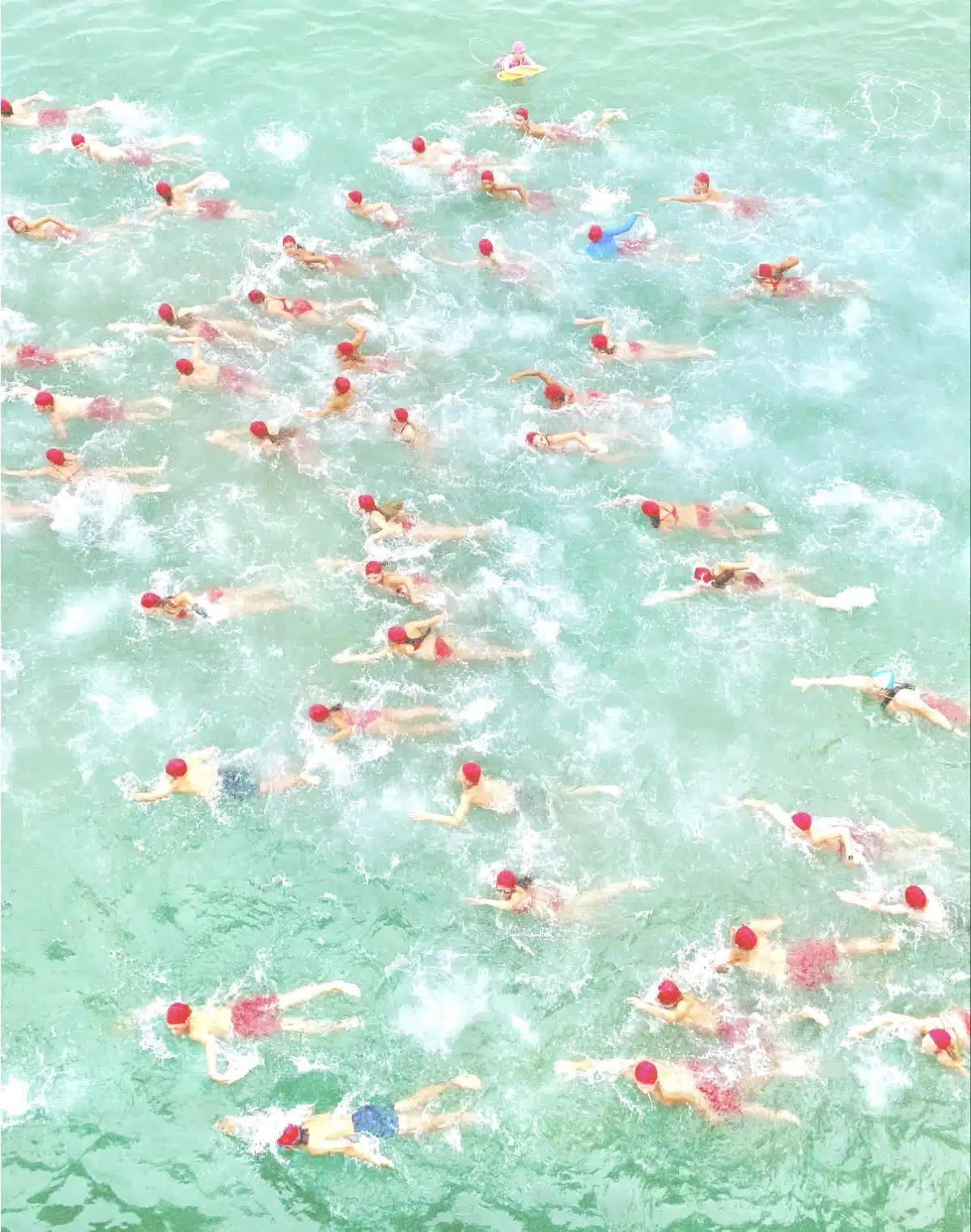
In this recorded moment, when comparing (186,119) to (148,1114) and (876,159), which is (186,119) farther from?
(148,1114)

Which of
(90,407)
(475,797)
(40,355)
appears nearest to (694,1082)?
(475,797)

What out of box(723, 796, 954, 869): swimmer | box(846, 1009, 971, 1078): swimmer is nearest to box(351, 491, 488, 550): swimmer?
box(723, 796, 954, 869): swimmer

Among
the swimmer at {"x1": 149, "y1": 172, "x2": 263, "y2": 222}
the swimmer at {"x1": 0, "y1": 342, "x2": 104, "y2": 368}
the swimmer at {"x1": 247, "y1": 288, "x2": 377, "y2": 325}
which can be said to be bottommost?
the swimmer at {"x1": 0, "y1": 342, "x2": 104, "y2": 368}

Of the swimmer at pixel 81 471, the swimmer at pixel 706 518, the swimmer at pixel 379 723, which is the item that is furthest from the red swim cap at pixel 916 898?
the swimmer at pixel 81 471

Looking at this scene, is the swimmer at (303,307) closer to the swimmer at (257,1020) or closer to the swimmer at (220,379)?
the swimmer at (220,379)

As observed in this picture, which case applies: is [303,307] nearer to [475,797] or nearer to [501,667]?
[501,667]

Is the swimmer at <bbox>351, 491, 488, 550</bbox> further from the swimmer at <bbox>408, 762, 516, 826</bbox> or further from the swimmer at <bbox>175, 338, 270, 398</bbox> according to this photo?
the swimmer at <bbox>408, 762, 516, 826</bbox>
